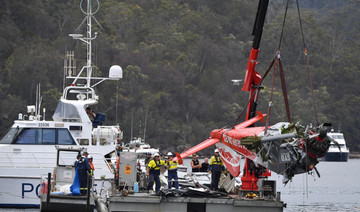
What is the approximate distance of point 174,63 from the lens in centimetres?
9194

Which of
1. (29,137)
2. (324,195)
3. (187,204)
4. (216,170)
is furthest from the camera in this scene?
(324,195)

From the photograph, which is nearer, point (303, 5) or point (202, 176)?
point (202, 176)

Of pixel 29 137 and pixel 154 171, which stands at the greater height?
pixel 29 137

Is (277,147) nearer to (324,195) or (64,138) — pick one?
(64,138)

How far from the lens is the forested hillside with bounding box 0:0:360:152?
81.6 m

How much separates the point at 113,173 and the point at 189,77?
216ft

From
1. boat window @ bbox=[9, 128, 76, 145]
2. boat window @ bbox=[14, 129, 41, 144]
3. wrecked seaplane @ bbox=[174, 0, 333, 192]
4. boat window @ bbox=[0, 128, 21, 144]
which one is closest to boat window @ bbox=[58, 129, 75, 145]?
boat window @ bbox=[9, 128, 76, 145]

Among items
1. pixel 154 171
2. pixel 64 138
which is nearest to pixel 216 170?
pixel 154 171

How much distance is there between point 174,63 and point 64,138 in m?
63.2

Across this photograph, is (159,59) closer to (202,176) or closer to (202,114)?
(202,114)

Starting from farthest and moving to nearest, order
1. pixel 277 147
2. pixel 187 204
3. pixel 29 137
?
pixel 29 137 → pixel 187 204 → pixel 277 147

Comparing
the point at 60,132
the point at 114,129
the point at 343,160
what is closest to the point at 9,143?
the point at 60,132

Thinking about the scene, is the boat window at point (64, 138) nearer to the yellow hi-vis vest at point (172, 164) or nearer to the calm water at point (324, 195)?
the calm water at point (324, 195)

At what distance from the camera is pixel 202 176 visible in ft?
93.6
